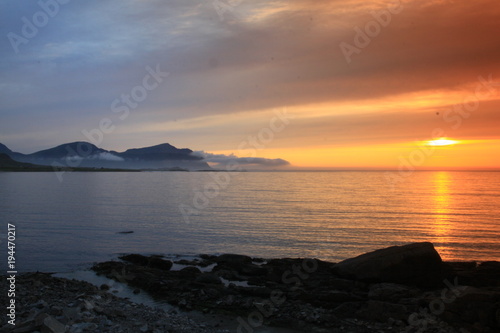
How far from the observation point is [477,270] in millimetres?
21766

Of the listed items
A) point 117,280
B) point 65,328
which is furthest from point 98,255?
point 65,328

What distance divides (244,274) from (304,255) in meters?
7.98

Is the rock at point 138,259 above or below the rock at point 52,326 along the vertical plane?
below

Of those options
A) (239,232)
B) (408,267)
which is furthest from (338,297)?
(239,232)

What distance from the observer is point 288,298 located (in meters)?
17.0

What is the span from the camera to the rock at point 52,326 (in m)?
10.7

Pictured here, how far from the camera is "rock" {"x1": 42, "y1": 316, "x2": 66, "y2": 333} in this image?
1074 centimetres

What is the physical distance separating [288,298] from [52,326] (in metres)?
9.97

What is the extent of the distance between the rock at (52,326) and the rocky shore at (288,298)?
0.04m

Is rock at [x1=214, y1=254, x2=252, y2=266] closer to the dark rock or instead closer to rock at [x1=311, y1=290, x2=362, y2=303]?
the dark rock

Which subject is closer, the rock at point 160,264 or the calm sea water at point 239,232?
the rock at point 160,264

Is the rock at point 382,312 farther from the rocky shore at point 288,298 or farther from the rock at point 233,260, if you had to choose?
the rock at point 233,260

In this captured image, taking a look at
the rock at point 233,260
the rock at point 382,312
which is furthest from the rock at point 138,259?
the rock at point 382,312

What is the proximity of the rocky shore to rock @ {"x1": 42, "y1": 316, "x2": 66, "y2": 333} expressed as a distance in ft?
0.12
